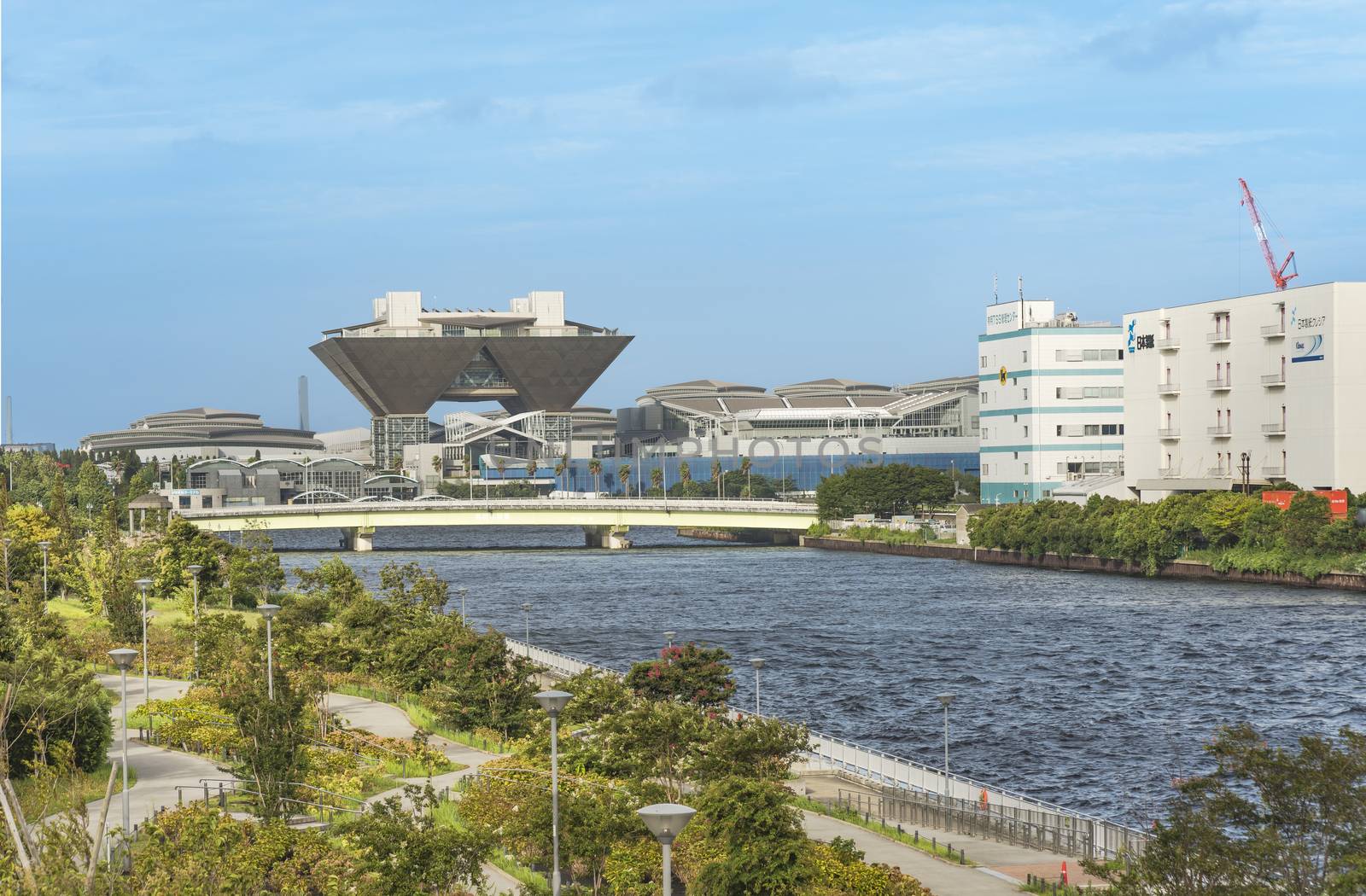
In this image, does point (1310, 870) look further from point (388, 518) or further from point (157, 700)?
point (388, 518)

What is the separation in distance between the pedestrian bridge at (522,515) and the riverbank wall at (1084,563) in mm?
6295

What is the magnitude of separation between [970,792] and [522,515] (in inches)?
4692

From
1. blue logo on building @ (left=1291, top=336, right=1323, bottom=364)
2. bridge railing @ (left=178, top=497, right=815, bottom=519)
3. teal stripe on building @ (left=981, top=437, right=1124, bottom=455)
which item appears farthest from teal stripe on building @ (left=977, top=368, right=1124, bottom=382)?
blue logo on building @ (left=1291, top=336, right=1323, bottom=364)

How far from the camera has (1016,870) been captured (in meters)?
33.2

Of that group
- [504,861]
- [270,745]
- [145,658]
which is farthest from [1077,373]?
[504,861]

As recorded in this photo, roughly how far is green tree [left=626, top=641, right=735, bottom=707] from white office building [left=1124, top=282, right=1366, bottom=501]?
75639mm

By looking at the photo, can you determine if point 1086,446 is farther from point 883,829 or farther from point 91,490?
point 883,829

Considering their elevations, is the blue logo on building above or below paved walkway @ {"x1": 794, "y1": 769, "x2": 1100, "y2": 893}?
above

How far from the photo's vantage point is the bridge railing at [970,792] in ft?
116

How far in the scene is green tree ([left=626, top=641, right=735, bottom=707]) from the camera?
155 ft

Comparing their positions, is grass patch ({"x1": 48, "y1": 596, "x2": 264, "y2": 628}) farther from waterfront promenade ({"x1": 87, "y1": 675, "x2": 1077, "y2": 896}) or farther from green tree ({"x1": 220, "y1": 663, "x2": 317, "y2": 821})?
green tree ({"x1": 220, "y1": 663, "x2": 317, "y2": 821})

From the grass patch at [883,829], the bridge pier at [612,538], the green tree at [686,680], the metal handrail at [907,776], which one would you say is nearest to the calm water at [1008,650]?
the metal handrail at [907,776]

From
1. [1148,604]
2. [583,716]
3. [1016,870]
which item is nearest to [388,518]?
[1148,604]

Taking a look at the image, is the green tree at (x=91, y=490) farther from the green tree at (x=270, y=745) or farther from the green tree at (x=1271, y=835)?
the green tree at (x=1271, y=835)
